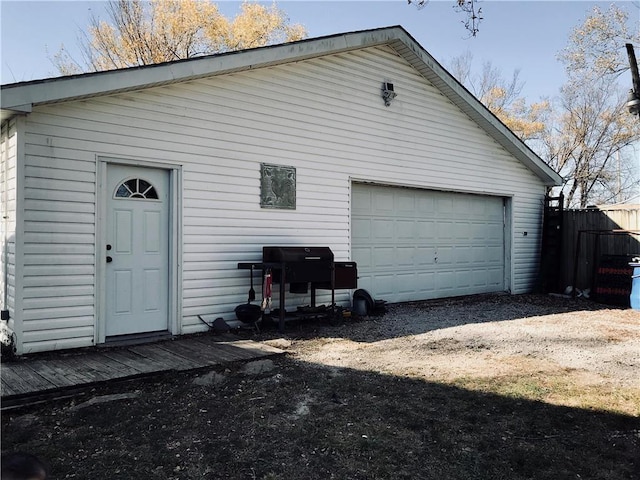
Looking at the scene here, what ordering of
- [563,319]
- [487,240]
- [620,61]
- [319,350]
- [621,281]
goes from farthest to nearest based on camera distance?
1. [620,61]
2. [487,240]
3. [621,281]
4. [563,319]
5. [319,350]

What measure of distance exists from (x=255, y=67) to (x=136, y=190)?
2.54m

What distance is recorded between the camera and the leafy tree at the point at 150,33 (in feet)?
59.1

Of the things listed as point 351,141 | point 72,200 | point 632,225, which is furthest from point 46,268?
point 632,225

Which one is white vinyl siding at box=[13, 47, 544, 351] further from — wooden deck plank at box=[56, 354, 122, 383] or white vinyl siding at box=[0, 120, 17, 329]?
wooden deck plank at box=[56, 354, 122, 383]

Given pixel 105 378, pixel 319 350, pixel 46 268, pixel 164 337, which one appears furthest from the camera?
pixel 164 337

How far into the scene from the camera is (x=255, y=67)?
23.0 feet

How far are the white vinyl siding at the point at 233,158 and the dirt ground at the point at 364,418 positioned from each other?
168 centimetres

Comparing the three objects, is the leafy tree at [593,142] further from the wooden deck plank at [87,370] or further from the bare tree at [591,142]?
the wooden deck plank at [87,370]

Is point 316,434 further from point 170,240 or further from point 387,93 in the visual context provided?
point 387,93

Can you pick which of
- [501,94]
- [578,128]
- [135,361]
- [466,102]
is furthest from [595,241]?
[501,94]

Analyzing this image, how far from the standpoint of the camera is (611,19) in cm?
1371

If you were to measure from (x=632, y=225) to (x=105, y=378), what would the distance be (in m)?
11.0

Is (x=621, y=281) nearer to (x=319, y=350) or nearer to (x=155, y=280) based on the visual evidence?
(x=319, y=350)

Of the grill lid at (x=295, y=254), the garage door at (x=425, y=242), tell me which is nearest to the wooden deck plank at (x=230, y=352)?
the grill lid at (x=295, y=254)
